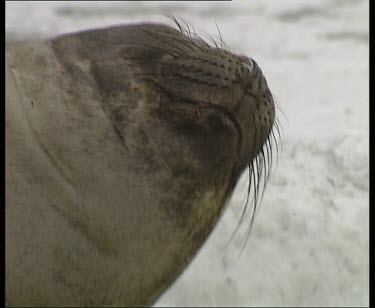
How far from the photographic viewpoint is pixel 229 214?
2885 millimetres

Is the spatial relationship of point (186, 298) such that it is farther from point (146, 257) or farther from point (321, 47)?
point (321, 47)

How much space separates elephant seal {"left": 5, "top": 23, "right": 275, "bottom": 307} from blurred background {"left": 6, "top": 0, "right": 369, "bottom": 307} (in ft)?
1.93

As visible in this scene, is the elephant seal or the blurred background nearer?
the elephant seal

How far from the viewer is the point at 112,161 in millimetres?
1517

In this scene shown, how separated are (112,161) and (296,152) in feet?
5.83

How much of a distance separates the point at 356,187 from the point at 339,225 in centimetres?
21

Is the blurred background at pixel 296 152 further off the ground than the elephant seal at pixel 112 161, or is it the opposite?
the elephant seal at pixel 112 161

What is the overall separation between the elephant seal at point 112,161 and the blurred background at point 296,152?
0.59m

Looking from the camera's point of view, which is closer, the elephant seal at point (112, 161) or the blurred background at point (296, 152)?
the elephant seal at point (112, 161)

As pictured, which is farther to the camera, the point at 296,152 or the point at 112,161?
the point at 296,152

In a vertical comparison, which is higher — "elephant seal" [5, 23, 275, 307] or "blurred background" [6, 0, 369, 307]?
"elephant seal" [5, 23, 275, 307]

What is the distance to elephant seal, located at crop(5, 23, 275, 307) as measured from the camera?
1.48m

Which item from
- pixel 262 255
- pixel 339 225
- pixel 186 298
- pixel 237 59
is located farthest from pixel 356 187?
pixel 237 59

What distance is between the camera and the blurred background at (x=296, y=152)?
8.96 feet
